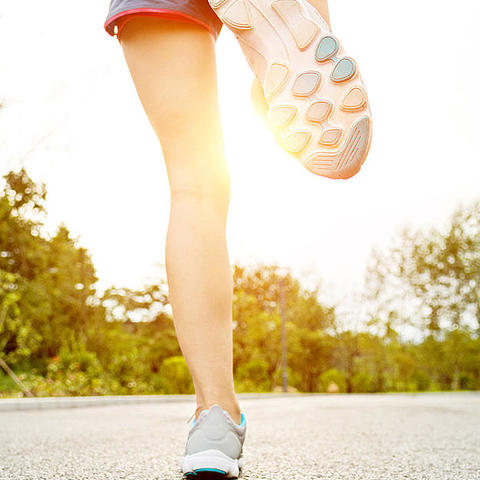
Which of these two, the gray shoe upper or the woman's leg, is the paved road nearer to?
the gray shoe upper

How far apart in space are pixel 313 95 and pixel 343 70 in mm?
73

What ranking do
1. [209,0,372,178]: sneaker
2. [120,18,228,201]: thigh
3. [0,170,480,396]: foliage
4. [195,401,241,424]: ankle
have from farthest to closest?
[0,170,480,396]: foliage < [120,18,228,201]: thigh < [195,401,241,424]: ankle < [209,0,372,178]: sneaker

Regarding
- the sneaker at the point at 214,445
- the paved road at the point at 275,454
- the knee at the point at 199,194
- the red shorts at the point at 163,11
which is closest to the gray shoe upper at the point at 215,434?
the sneaker at the point at 214,445

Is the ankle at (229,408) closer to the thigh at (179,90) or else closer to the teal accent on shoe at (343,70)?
the thigh at (179,90)

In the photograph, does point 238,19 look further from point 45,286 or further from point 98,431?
point 45,286

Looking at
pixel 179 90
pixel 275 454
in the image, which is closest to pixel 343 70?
pixel 179 90

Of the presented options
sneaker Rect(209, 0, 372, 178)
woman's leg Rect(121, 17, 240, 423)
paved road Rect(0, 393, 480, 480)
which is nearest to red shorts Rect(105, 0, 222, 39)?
woman's leg Rect(121, 17, 240, 423)

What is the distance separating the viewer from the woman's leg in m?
1.31

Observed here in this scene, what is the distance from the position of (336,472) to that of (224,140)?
83cm

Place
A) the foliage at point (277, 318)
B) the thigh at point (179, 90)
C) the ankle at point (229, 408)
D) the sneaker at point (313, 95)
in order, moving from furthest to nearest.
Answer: the foliage at point (277, 318) < the thigh at point (179, 90) < the ankle at point (229, 408) < the sneaker at point (313, 95)

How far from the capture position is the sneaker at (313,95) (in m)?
1.14

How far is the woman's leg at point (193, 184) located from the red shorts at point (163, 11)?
26mm

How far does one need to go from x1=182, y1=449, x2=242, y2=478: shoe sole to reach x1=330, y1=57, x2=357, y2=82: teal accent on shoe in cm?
74

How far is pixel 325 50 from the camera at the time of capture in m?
1.17
